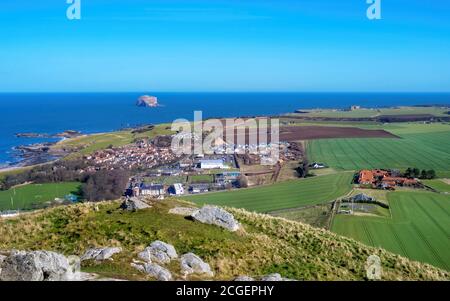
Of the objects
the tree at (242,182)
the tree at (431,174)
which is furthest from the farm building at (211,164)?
the tree at (431,174)

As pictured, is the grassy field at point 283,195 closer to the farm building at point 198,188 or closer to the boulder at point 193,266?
the farm building at point 198,188

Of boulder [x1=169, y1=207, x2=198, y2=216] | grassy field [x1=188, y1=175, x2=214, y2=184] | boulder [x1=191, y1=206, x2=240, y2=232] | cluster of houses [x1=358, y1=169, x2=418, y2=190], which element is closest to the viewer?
boulder [x1=191, y1=206, x2=240, y2=232]

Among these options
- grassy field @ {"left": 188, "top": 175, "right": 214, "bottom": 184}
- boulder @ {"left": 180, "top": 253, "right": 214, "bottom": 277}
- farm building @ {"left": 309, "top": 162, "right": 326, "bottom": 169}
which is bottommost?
grassy field @ {"left": 188, "top": 175, "right": 214, "bottom": 184}

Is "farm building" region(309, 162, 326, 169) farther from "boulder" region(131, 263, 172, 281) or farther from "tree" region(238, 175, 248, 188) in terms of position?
"boulder" region(131, 263, 172, 281)

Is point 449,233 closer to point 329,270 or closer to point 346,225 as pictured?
point 346,225

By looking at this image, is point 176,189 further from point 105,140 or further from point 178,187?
point 105,140

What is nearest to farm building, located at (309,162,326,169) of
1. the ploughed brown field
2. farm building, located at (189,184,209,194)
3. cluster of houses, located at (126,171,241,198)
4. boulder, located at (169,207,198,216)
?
cluster of houses, located at (126,171,241,198)
